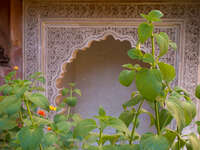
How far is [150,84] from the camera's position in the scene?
40 centimetres

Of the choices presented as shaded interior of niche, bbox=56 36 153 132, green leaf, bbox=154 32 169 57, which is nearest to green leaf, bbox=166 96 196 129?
green leaf, bbox=154 32 169 57

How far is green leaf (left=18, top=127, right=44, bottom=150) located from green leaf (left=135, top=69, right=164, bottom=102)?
9.6 inches

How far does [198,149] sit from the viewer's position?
45cm

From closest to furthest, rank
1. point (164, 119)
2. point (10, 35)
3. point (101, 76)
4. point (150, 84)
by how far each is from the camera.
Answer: point (150, 84), point (164, 119), point (10, 35), point (101, 76)

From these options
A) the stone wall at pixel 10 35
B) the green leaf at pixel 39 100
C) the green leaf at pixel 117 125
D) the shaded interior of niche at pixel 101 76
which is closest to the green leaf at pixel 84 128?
the green leaf at pixel 117 125

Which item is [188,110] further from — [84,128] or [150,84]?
[84,128]

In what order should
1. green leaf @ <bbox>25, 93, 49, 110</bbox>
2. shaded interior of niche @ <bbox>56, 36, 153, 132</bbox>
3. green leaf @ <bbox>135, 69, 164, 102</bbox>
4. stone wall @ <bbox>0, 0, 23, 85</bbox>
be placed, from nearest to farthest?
green leaf @ <bbox>135, 69, 164, 102</bbox>
green leaf @ <bbox>25, 93, 49, 110</bbox>
stone wall @ <bbox>0, 0, 23, 85</bbox>
shaded interior of niche @ <bbox>56, 36, 153, 132</bbox>

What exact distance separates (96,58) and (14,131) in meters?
2.52

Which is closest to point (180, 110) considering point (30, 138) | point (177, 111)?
point (177, 111)

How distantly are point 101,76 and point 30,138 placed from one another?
2.79 meters

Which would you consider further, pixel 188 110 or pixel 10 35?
pixel 10 35

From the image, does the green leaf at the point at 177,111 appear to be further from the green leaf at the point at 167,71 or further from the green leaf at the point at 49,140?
the green leaf at the point at 49,140

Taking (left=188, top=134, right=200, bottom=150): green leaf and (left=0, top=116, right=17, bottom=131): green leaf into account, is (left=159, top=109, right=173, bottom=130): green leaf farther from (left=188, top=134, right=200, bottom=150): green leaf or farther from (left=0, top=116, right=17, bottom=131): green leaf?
(left=0, top=116, right=17, bottom=131): green leaf

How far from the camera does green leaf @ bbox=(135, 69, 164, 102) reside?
0.40 metres
